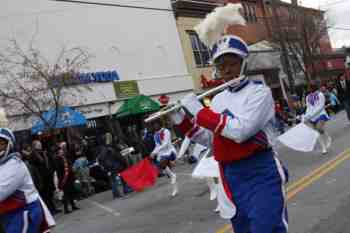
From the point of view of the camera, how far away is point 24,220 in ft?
15.4

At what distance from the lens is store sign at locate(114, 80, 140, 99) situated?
2528 centimetres

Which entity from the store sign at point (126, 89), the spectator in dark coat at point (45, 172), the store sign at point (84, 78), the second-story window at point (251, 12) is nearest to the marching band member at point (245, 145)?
the spectator in dark coat at point (45, 172)

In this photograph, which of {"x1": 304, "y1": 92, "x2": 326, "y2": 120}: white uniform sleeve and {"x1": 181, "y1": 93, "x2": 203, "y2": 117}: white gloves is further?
{"x1": 304, "y1": 92, "x2": 326, "y2": 120}: white uniform sleeve

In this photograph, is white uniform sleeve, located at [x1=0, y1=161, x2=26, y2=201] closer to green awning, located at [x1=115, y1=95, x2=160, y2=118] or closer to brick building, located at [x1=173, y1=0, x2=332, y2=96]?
green awning, located at [x1=115, y1=95, x2=160, y2=118]

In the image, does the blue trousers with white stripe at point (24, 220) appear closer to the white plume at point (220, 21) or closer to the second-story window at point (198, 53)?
the white plume at point (220, 21)

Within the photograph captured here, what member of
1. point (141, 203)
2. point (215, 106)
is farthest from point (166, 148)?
point (215, 106)

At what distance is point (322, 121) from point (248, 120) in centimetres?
1120

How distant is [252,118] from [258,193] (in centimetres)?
51

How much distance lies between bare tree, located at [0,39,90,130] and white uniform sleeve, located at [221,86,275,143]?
13.4m

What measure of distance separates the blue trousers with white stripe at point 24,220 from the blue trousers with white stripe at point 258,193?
6.02 feet

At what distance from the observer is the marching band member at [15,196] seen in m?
4.59

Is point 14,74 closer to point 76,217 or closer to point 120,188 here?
point 120,188

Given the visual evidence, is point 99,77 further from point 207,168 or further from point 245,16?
point 207,168

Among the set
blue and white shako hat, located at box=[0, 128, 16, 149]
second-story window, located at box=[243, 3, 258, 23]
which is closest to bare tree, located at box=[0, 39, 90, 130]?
blue and white shako hat, located at box=[0, 128, 16, 149]
